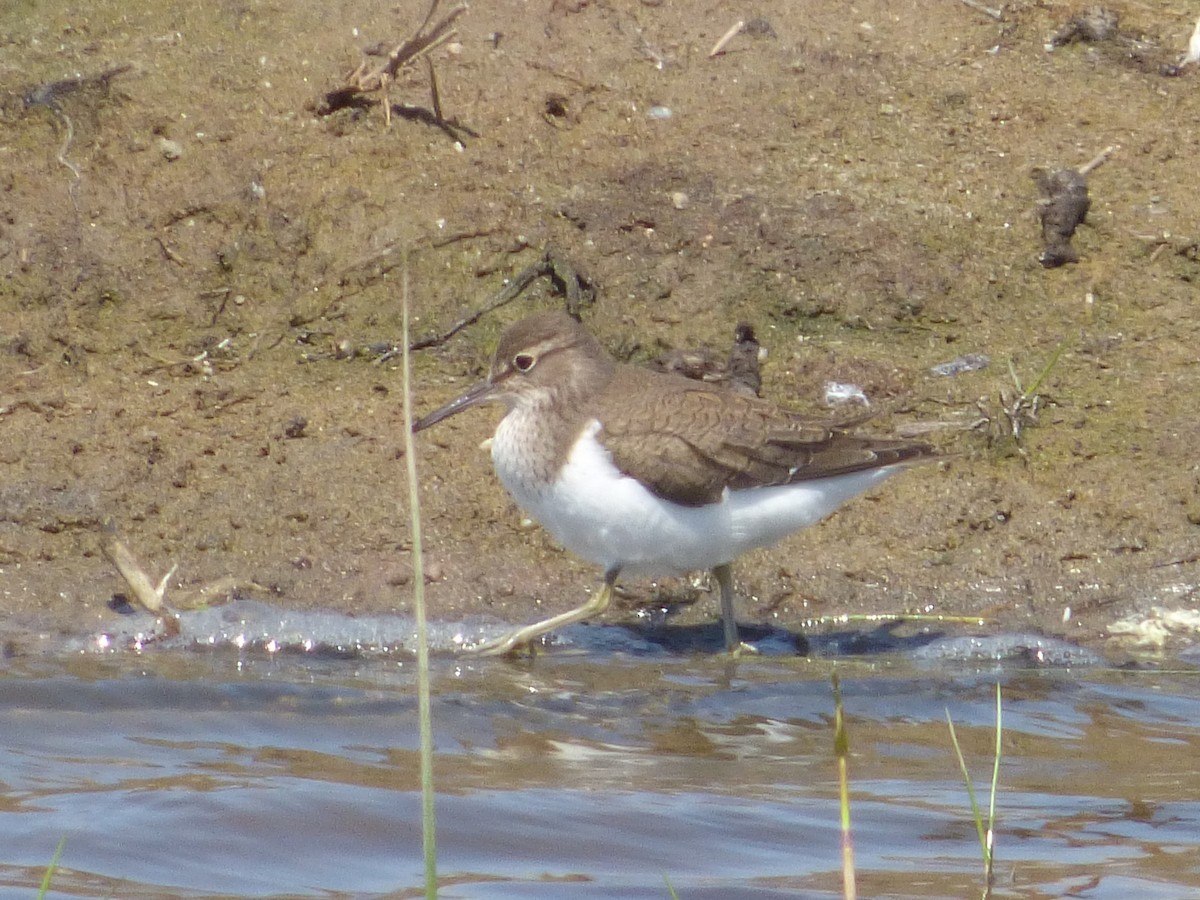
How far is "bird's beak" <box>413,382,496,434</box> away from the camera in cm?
638

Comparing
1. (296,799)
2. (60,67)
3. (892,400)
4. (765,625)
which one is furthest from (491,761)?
(60,67)

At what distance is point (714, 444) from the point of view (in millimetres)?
6094

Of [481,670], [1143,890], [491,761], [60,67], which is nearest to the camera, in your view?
[1143,890]

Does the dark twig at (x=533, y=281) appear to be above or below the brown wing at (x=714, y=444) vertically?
above

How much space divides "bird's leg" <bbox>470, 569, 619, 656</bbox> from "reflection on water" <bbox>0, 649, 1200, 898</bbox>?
9 cm

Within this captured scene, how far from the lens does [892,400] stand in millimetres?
7062

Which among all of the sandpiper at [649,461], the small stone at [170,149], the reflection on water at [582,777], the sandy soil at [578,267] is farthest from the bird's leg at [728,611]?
the small stone at [170,149]

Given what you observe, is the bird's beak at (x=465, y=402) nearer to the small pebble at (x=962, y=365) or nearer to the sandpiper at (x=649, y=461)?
the sandpiper at (x=649, y=461)

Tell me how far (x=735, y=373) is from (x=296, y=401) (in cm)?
169

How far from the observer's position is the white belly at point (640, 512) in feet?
19.2

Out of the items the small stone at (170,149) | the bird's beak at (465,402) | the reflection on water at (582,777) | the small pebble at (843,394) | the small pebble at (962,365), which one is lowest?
the reflection on water at (582,777)

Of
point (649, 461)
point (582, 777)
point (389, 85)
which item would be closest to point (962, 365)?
point (649, 461)

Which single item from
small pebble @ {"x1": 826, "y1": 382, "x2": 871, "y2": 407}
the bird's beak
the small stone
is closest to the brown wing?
the bird's beak

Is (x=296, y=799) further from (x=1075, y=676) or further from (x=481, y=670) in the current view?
(x=1075, y=676)
